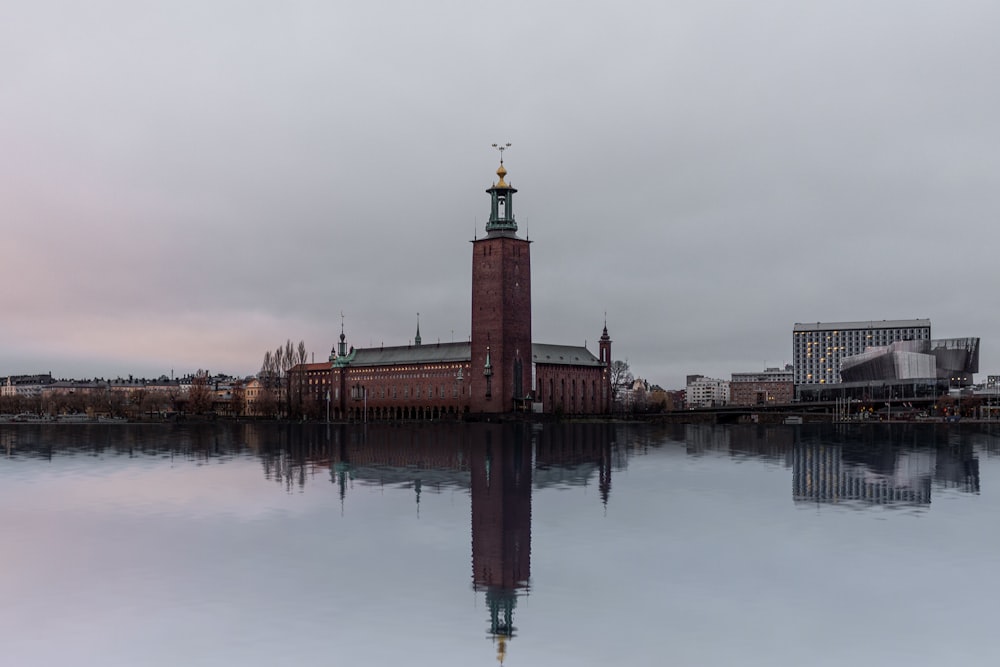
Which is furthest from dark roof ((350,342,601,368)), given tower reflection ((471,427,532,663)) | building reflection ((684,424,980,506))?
tower reflection ((471,427,532,663))

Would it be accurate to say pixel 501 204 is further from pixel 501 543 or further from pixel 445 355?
pixel 501 543

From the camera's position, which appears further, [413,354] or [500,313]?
[413,354]

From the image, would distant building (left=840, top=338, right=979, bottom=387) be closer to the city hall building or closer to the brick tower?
the city hall building

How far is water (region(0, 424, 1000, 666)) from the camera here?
1056 cm

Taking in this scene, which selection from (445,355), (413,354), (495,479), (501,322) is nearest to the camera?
(495,479)

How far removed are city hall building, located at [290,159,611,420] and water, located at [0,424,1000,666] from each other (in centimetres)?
8677

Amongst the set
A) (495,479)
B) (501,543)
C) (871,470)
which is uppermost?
(501,543)

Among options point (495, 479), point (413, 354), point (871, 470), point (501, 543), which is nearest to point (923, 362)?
point (413, 354)

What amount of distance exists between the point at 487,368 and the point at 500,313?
6.72 metres

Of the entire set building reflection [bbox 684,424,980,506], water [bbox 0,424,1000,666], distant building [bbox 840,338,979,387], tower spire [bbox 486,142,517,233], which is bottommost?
building reflection [bbox 684,424,980,506]

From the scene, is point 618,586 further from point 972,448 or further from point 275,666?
point 972,448

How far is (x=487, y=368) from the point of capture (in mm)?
117500

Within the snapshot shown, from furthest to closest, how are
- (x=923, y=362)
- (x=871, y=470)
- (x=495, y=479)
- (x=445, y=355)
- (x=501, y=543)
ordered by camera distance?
(x=923, y=362)
(x=445, y=355)
(x=871, y=470)
(x=495, y=479)
(x=501, y=543)

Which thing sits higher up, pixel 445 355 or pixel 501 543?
pixel 445 355
